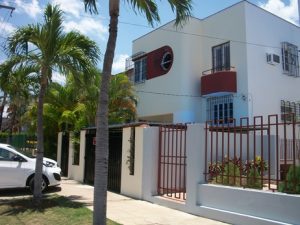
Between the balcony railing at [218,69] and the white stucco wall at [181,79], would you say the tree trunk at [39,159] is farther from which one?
the white stucco wall at [181,79]

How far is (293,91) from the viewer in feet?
71.0

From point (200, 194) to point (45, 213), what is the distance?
12.7 ft

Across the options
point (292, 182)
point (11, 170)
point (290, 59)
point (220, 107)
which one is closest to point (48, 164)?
point (11, 170)

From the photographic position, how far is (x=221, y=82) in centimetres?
1962

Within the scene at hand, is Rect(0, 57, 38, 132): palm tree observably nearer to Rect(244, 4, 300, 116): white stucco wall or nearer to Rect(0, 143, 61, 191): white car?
Rect(0, 143, 61, 191): white car

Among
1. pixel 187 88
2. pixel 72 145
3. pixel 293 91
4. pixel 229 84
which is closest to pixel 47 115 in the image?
pixel 72 145

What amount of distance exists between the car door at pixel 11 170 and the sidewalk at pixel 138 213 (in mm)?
1391

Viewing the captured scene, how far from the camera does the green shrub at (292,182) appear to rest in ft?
25.3

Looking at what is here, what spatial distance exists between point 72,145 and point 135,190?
6.79 m

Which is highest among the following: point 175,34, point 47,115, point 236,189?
point 175,34

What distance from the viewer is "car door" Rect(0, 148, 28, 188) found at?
1261 cm

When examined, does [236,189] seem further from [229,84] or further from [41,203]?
[229,84]

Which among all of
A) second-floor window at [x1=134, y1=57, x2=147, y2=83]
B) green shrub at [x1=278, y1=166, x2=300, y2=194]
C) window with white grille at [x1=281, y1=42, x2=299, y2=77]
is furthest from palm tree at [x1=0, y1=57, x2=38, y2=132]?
window with white grille at [x1=281, y1=42, x2=299, y2=77]

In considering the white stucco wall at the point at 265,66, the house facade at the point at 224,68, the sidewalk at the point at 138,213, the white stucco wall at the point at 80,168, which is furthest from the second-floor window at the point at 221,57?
Result: the sidewalk at the point at 138,213
